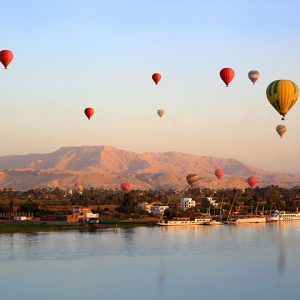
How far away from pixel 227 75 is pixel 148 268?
16508 mm

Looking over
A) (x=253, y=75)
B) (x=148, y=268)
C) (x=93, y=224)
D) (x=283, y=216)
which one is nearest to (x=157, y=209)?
(x=283, y=216)

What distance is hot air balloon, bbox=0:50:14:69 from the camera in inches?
1752

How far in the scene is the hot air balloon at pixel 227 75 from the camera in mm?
47281

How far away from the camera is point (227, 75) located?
47375 mm

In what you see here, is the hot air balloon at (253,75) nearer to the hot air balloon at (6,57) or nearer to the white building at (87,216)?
the hot air balloon at (6,57)

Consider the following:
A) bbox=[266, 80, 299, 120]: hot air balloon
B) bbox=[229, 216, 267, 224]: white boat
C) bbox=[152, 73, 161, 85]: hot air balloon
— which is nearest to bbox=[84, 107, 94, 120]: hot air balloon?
bbox=[152, 73, 161, 85]: hot air balloon

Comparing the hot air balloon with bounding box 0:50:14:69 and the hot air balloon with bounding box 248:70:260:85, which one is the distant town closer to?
the hot air balloon with bounding box 0:50:14:69

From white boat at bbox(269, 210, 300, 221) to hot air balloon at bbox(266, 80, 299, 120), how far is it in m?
50.0

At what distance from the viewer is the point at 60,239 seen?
5300cm

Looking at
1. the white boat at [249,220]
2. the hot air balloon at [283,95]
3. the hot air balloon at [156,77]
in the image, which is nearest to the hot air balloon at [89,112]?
the hot air balloon at [156,77]

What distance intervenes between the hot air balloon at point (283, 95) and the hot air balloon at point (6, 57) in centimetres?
1678

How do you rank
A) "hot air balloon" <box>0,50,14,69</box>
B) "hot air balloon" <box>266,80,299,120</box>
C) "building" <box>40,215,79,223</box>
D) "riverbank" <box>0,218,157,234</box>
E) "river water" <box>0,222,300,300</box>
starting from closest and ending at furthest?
1. "river water" <box>0,222,300,300</box>
2. "hot air balloon" <box>266,80,299,120</box>
3. "hot air balloon" <box>0,50,14,69</box>
4. "riverbank" <box>0,218,157,234</box>
5. "building" <box>40,215,79,223</box>

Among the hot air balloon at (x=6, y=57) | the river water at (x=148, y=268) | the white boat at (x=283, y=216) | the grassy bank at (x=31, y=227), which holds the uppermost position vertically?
the hot air balloon at (x=6, y=57)

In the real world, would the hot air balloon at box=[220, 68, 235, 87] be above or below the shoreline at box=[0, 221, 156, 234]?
above
